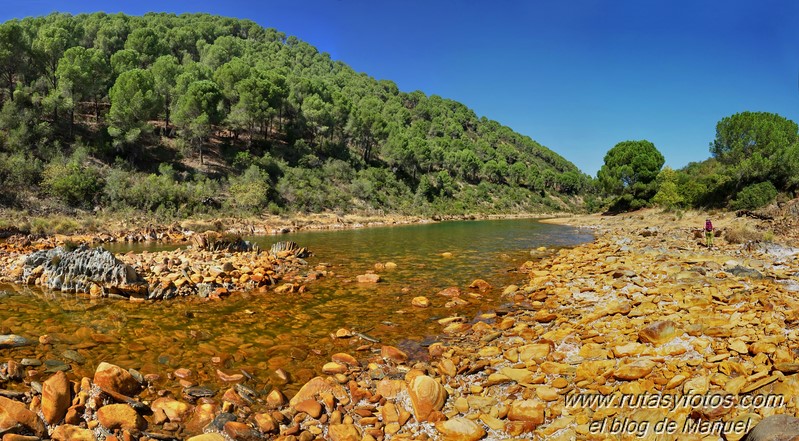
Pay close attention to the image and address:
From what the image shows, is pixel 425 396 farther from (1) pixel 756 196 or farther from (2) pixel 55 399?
(1) pixel 756 196

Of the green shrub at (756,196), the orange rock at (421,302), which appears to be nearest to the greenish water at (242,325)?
the orange rock at (421,302)

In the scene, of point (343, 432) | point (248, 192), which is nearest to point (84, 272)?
point (343, 432)

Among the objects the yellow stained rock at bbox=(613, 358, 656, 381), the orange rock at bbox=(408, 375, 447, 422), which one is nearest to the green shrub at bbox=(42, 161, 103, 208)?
the orange rock at bbox=(408, 375, 447, 422)

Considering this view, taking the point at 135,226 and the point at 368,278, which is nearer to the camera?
the point at 368,278

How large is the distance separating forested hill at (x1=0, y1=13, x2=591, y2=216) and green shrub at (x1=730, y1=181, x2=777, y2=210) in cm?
4445

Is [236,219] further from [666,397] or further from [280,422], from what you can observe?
[666,397]

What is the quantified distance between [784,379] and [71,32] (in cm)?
9307

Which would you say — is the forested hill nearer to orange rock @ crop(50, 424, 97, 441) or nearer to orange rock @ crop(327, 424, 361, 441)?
orange rock @ crop(50, 424, 97, 441)

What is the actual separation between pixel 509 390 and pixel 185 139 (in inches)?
2250

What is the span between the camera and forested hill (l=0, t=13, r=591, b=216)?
38875 millimetres

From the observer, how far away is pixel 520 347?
704 cm

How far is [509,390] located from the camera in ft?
18.7

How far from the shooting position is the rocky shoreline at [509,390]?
4.52 m

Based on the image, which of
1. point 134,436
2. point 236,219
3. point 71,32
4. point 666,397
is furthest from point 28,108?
point 666,397
